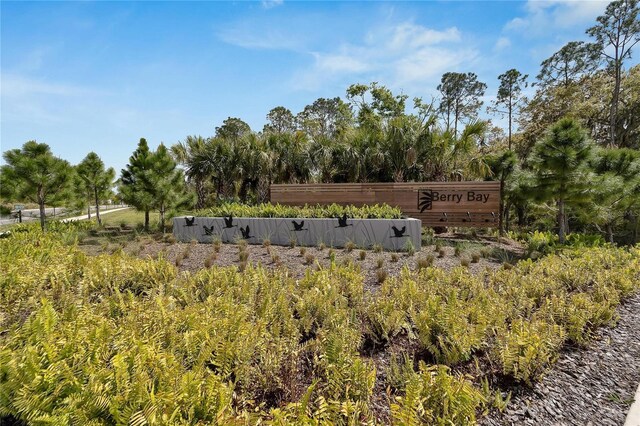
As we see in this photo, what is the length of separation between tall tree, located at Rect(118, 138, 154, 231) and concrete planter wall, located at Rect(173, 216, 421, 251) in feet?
14.0

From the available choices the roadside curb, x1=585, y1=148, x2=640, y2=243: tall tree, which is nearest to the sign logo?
x1=585, y1=148, x2=640, y2=243: tall tree

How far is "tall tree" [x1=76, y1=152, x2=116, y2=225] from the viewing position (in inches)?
703

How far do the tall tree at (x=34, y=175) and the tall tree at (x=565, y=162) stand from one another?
17.4 meters

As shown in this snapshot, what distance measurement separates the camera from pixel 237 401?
2285mm

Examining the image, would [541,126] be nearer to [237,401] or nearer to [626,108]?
[626,108]

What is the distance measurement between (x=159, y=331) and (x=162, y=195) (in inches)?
518

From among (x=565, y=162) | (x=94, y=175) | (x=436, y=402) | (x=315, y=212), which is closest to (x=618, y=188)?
(x=565, y=162)

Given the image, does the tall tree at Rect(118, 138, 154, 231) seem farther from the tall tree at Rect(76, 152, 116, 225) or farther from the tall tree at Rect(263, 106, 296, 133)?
the tall tree at Rect(263, 106, 296, 133)

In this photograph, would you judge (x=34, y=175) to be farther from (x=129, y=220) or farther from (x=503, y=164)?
(x=503, y=164)

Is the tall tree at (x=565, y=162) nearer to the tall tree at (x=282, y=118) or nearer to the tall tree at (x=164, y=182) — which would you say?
the tall tree at (x=164, y=182)

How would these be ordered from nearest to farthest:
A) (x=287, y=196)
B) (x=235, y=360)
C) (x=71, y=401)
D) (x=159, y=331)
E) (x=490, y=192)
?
(x=71, y=401)
(x=235, y=360)
(x=159, y=331)
(x=490, y=192)
(x=287, y=196)

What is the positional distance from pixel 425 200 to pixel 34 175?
594 inches

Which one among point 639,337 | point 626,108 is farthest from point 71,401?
point 626,108

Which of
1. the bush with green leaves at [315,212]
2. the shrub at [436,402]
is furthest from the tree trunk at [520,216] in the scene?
the shrub at [436,402]
